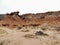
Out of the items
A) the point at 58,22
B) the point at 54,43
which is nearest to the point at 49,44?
the point at 54,43

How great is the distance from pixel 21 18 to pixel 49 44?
61.3 ft

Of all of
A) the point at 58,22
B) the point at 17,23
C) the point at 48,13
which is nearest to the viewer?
the point at 58,22

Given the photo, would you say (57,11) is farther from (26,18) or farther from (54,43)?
(54,43)

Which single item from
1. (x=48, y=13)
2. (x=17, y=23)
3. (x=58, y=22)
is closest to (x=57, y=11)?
(x=48, y=13)

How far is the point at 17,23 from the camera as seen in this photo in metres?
26.7

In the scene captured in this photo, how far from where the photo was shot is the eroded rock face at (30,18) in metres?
26.2

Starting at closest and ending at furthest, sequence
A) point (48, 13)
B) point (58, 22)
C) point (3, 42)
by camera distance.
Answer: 1. point (3, 42)
2. point (58, 22)
3. point (48, 13)

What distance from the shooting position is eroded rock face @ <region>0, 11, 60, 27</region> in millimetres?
26202

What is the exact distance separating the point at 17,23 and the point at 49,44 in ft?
54.9

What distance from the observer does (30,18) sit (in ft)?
93.9

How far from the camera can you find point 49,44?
10250mm

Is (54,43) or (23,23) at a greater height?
(54,43)

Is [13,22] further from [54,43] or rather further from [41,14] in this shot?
[54,43]

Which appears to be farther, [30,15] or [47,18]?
[30,15]
